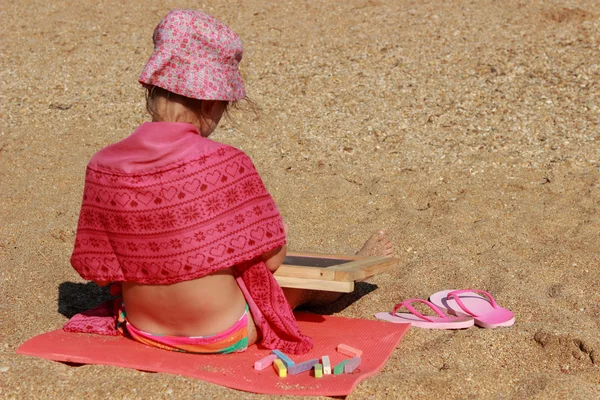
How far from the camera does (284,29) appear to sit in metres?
7.84

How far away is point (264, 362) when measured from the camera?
119 inches

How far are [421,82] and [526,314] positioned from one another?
11.4 ft

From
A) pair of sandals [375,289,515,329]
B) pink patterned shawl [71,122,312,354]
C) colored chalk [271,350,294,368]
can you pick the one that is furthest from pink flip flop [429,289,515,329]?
pink patterned shawl [71,122,312,354]

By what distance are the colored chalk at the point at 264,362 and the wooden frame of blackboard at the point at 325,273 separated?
31 centimetres

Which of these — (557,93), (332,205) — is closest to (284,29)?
(557,93)

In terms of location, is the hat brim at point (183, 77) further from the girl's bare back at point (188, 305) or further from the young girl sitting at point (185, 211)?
the girl's bare back at point (188, 305)

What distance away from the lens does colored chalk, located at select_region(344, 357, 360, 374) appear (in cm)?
298

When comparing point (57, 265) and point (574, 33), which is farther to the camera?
point (574, 33)

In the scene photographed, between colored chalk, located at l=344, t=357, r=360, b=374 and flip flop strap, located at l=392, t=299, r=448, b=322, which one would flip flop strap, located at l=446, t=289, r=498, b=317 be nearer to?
flip flop strap, located at l=392, t=299, r=448, b=322

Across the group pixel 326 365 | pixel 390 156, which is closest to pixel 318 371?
pixel 326 365

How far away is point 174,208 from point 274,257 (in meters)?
0.45

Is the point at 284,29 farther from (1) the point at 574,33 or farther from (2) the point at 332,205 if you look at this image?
(2) the point at 332,205

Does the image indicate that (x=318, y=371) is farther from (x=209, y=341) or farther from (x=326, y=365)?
(x=209, y=341)

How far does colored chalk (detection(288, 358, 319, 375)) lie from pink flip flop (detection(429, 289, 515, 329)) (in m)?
0.82
